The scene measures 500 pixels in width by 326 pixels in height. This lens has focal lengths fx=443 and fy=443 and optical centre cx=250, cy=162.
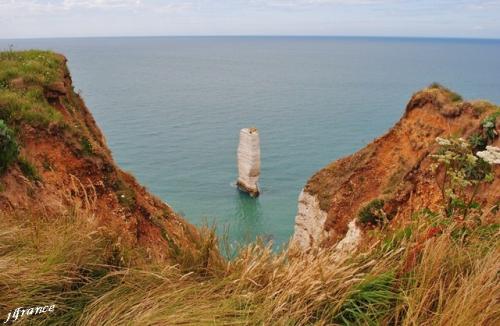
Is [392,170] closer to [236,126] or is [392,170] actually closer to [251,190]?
[251,190]

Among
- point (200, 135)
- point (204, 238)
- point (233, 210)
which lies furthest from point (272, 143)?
point (204, 238)

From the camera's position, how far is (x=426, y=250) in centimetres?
440

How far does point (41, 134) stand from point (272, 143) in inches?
2253

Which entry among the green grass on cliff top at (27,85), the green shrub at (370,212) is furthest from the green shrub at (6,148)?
the green shrub at (370,212)

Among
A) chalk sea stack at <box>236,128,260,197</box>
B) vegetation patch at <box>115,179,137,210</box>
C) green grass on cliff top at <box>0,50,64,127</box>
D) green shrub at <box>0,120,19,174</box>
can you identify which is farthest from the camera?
chalk sea stack at <box>236,128,260,197</box>

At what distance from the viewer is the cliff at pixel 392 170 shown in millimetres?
16906

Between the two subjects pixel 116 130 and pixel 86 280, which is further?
pixel 116 130

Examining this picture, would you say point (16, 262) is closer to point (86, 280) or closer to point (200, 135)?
point (86, 280)

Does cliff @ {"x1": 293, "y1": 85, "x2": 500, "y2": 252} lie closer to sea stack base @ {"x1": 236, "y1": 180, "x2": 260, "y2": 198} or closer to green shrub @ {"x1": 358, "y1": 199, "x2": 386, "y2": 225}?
green shrub @ {"x1": 358, "y1": 199, "x2": 386, "y2": 225}

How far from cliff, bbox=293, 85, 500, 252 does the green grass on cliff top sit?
35.3ft

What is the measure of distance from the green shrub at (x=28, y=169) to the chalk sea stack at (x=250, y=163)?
39.2 metres

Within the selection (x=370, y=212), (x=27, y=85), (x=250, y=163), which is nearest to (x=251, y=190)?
(x=250, y=163)

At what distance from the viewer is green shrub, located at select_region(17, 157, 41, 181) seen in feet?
34.5

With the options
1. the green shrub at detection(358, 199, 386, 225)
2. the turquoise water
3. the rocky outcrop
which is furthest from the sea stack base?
A: the green shrub at detection(358, 199, 386, 225)
